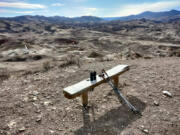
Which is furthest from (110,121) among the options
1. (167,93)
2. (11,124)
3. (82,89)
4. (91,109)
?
(11,124)

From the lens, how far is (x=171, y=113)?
3236 mm

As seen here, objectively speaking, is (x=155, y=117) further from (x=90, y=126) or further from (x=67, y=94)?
(x=67, y=94)

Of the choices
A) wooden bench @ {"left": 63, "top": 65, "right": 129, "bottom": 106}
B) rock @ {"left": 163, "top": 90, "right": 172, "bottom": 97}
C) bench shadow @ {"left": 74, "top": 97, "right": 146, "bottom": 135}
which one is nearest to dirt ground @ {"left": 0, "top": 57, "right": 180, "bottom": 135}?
bench shadow @ {"left": 74, "top": 97, "right": 146, "bottom": 135}

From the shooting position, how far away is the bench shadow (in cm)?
282

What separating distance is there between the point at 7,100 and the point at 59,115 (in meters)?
1.68

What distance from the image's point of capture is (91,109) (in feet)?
11.5

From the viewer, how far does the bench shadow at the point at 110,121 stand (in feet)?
9.25

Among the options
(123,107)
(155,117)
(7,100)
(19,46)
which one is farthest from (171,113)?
(19,46)

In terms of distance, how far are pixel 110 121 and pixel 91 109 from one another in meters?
0.61

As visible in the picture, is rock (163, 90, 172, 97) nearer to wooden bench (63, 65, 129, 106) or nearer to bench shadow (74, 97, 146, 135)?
bench shadow (74, 97, 146, 135)

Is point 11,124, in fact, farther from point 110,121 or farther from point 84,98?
point 110,121

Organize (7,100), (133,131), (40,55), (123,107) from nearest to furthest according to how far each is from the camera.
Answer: (133,131) → (123,107) → (7,100) → (40,55)

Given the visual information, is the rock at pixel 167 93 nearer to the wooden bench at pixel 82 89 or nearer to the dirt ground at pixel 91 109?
the dirt ground at pixel 91 109

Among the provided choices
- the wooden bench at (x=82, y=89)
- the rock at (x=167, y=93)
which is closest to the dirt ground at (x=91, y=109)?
the rock at (x=167, y=93)
